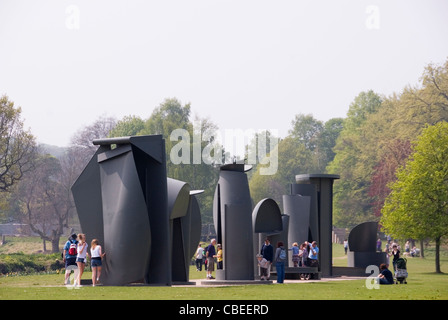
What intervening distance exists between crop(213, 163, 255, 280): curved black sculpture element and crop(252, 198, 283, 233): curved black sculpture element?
11.5ft

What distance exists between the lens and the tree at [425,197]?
4012cm

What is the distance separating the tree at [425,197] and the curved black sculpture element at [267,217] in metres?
10.8

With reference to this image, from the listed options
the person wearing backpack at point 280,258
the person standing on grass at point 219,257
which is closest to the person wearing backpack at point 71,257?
the person standing on grass at point 219,257

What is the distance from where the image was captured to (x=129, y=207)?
23.6 metres

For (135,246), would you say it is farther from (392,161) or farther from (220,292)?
(392,161)

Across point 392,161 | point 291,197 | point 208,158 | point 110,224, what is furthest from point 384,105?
point 110,224

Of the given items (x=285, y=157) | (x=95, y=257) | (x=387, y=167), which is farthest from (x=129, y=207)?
(x=285, y=157)

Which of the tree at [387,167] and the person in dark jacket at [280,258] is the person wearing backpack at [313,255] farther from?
the tree at [387,167]

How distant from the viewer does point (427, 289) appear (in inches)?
960

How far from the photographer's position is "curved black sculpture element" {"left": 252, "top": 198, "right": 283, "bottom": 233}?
3133 centimetres

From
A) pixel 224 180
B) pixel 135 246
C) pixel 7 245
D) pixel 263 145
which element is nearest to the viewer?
pixel 135 246

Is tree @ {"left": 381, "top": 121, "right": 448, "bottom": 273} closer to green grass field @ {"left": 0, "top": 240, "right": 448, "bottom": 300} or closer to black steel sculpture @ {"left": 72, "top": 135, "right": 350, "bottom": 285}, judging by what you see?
black steel sculpture @ {"left": 72, "top": 135, "right": 350, "bottom": 285}

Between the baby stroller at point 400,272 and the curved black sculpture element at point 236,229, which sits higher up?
the curved black sculpture element at point 236,229

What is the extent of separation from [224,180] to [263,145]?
75.3 meters
